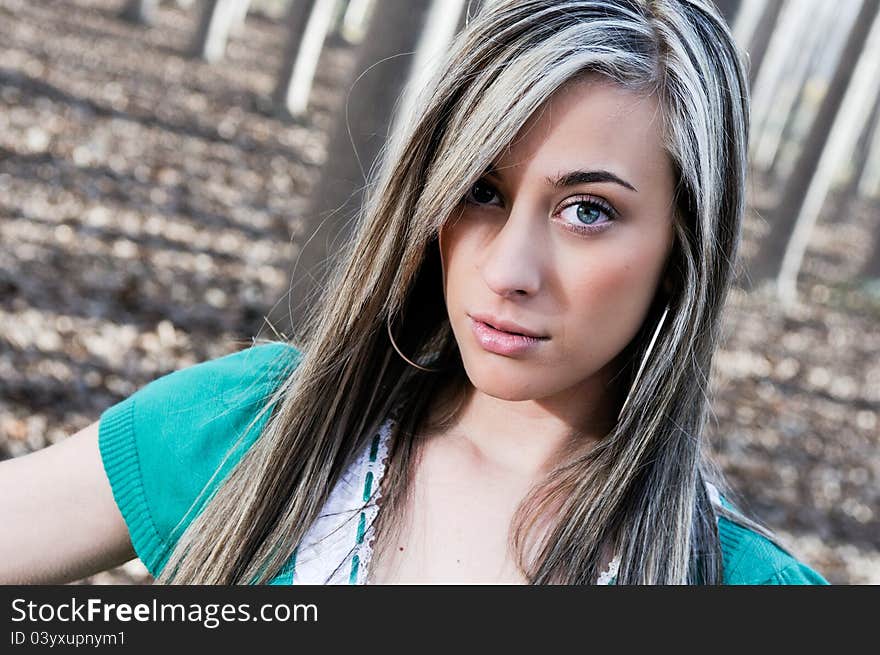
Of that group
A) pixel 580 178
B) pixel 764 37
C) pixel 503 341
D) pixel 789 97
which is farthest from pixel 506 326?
pixel 789 97

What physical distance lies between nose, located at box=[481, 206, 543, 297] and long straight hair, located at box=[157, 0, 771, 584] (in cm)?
11

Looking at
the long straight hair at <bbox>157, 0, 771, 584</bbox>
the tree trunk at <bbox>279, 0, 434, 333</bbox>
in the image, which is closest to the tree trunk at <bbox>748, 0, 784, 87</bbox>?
the tree trunk at <bbox>279, 0, 434, 333</bbox>

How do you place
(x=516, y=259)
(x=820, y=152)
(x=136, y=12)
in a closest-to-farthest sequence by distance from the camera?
(x=516, y=259) → (x=820, y=152) → (x=136, y=12)

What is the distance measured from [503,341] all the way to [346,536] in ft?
1.53

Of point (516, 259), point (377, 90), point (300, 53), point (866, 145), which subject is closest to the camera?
point (516, 259)

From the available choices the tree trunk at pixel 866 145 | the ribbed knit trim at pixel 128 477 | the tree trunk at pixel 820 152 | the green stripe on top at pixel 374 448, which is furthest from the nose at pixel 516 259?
the tree trunk at pixel 866 145

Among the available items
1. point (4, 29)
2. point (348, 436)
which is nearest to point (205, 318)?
point (348, 436)

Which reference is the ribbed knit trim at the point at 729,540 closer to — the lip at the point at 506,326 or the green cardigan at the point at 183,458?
the green cardigan at the point at 183,458

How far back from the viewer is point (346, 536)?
5.68ft

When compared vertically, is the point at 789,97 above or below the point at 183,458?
above

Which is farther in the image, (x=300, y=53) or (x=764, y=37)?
(x=764, y=37)

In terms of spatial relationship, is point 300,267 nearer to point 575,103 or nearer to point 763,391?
point 575,103

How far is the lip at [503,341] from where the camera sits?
5.24ft

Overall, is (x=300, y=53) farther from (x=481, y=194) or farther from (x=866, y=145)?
(x=866, y=145)
